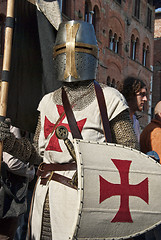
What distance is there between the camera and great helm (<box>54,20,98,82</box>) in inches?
106

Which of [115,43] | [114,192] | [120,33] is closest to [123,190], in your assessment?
[114,192]

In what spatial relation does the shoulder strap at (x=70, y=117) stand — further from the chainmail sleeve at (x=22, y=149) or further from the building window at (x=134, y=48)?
the building window at (x=134, y=48)

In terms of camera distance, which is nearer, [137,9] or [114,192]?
[114,192]

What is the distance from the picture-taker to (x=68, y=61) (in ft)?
8.84

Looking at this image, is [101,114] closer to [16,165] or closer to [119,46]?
[16,165]

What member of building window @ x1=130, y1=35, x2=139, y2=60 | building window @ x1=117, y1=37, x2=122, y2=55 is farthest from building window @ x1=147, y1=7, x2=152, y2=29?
building window @ x1=117, y1=37, x2=122, y2=55

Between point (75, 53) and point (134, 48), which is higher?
point (134, 48)

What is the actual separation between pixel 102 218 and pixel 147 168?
0.38 metres

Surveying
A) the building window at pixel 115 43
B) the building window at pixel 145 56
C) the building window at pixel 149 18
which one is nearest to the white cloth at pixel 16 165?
the building window at pixel 115 43

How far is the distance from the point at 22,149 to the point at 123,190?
0.72 meters

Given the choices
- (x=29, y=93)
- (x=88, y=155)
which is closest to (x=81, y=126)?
(x=88, y=155)

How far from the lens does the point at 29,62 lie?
11.1ft

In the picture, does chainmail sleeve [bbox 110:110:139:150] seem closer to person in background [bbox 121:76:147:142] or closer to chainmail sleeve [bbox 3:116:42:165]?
chainmail sleeve [bbox 3:116:42:165]

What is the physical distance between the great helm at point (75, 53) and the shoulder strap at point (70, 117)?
125mm
